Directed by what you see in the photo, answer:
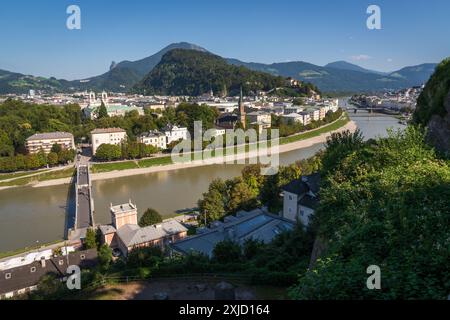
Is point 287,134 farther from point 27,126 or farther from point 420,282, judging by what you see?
point 420,282

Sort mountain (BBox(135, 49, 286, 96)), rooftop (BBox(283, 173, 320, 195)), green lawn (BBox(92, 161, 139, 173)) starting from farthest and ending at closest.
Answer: mountain (BBox(135, 49, 286, 96)), green lawn (BBox(92, 161, 139, 173)), rooftop (BBox(283, 173, 320, 195))

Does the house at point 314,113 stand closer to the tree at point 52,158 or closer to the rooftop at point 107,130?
the rooftop at point 107,130

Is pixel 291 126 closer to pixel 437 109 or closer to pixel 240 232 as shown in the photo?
pixel 437 109

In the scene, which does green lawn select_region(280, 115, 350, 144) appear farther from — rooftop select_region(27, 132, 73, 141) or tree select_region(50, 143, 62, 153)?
tree select_region(50, 143, 62, 153)

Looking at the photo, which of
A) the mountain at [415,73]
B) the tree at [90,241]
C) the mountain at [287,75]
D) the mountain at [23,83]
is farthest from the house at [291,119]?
the mountain at [415,73]

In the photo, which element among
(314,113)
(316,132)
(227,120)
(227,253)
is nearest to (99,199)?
(227,253)

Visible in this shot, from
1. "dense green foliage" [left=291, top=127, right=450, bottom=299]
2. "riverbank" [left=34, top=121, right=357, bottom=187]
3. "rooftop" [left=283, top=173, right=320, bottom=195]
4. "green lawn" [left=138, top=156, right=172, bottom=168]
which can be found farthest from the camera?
"green lawn" [left=138, top=156, right=172, bottom=168]

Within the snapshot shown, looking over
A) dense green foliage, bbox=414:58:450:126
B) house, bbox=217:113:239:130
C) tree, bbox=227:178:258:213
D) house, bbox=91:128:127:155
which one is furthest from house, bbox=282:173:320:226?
Answer: house, bbox=217:113:239:130
